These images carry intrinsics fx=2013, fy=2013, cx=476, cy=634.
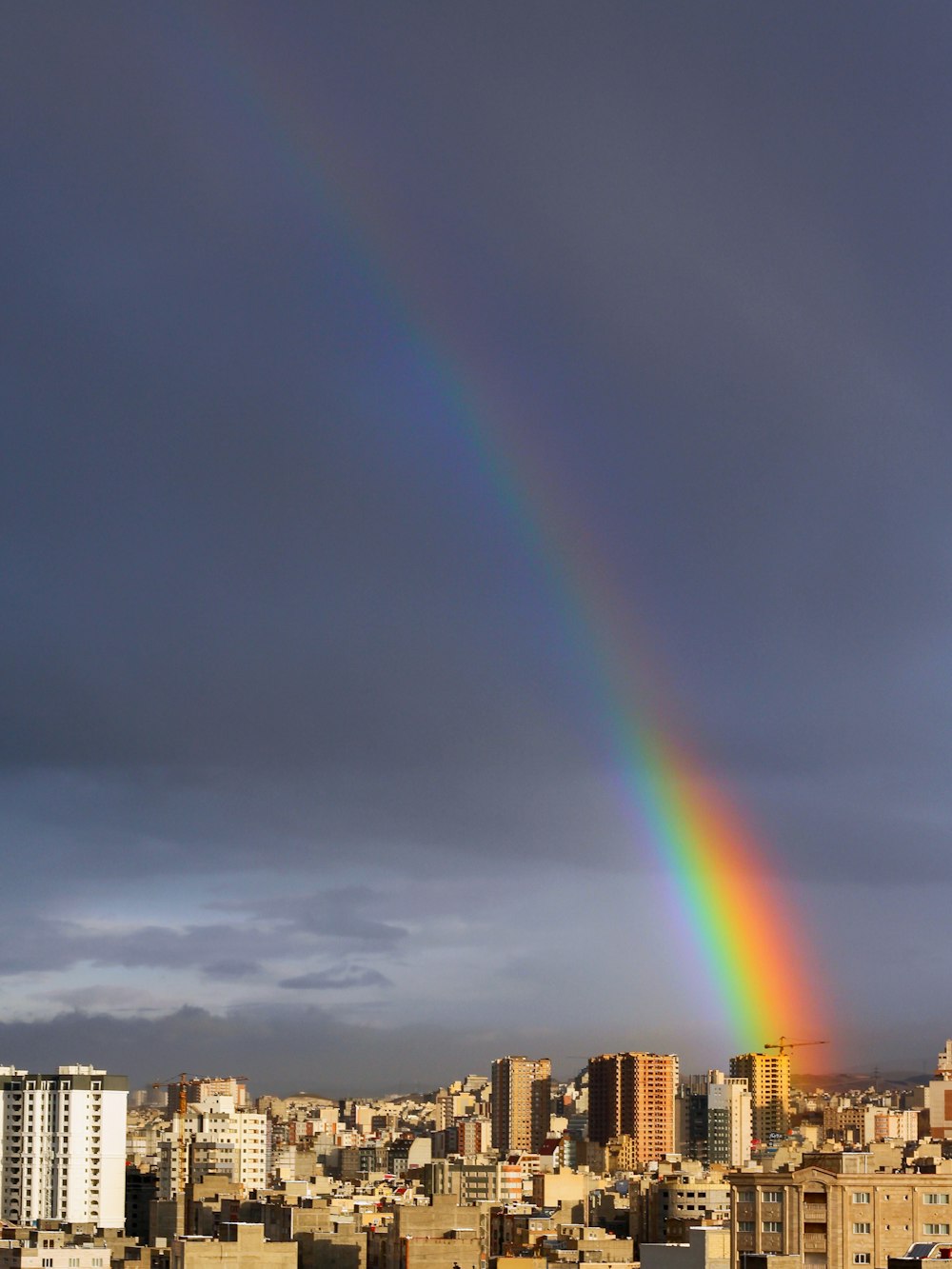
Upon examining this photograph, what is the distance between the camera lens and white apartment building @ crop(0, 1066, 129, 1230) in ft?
209

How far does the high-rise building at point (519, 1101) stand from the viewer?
14025cm

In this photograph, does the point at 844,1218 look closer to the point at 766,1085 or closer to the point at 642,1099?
the point at 642,1099

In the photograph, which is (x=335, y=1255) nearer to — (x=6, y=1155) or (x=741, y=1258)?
(x=741, y=1258)

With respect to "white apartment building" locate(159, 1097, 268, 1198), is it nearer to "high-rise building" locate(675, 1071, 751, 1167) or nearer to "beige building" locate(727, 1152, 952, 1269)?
"high-rise building" locate(675, 1071, 751, 1167)

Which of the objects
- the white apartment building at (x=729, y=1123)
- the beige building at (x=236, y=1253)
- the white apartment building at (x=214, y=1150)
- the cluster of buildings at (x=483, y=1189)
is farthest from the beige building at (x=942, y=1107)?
the beige building at (x=236, y=1253)

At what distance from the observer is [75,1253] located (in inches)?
1741

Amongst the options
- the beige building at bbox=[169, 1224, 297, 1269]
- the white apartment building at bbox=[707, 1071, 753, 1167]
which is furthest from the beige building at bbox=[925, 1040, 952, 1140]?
the beige building at bbox=[169, 1224, 297, 1269]

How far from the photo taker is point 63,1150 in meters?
64.3

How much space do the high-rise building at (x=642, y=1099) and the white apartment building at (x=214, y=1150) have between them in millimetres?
37089

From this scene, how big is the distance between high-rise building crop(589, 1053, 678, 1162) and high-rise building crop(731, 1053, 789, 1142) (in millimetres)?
5504

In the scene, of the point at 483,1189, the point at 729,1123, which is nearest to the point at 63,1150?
the point at 483,1189

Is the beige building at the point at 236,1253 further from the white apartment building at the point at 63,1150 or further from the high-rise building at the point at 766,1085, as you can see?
the high-rise building at the point at 766,1085

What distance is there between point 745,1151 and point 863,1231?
85637 mm

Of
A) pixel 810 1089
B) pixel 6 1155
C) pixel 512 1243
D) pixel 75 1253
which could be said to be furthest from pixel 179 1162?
pixel 810 1089
